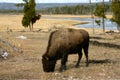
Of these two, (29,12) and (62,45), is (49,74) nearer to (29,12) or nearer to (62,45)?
(62,45)

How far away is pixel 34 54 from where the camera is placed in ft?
75.7

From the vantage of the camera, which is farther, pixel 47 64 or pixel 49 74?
pixel 47 64

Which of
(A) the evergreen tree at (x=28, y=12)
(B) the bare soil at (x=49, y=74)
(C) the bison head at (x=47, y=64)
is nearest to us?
(B) the bare soil at (x=49, y=74)

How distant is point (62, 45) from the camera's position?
54.9 ft

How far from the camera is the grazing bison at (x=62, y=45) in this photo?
642 inches

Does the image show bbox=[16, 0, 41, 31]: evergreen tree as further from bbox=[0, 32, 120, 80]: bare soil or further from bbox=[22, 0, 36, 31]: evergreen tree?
bbox=[0, 32, 120, 80]: bare soil

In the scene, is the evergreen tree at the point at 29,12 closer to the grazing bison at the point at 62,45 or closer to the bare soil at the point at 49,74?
the bare soil at the point at 49,74

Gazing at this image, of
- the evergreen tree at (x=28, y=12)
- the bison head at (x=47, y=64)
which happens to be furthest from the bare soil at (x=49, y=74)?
the evergreen tree at (x=28, y=12)

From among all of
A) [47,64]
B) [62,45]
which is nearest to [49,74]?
[47,64]

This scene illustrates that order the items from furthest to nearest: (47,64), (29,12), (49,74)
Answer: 1. (29,12)
2. (47,64)
3. (49,74)

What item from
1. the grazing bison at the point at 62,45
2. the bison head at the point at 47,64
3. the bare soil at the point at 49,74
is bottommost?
the bare soil at the point at 49,74

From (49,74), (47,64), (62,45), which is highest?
(62,45)

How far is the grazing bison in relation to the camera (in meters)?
16.3

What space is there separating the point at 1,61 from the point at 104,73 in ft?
20.6
